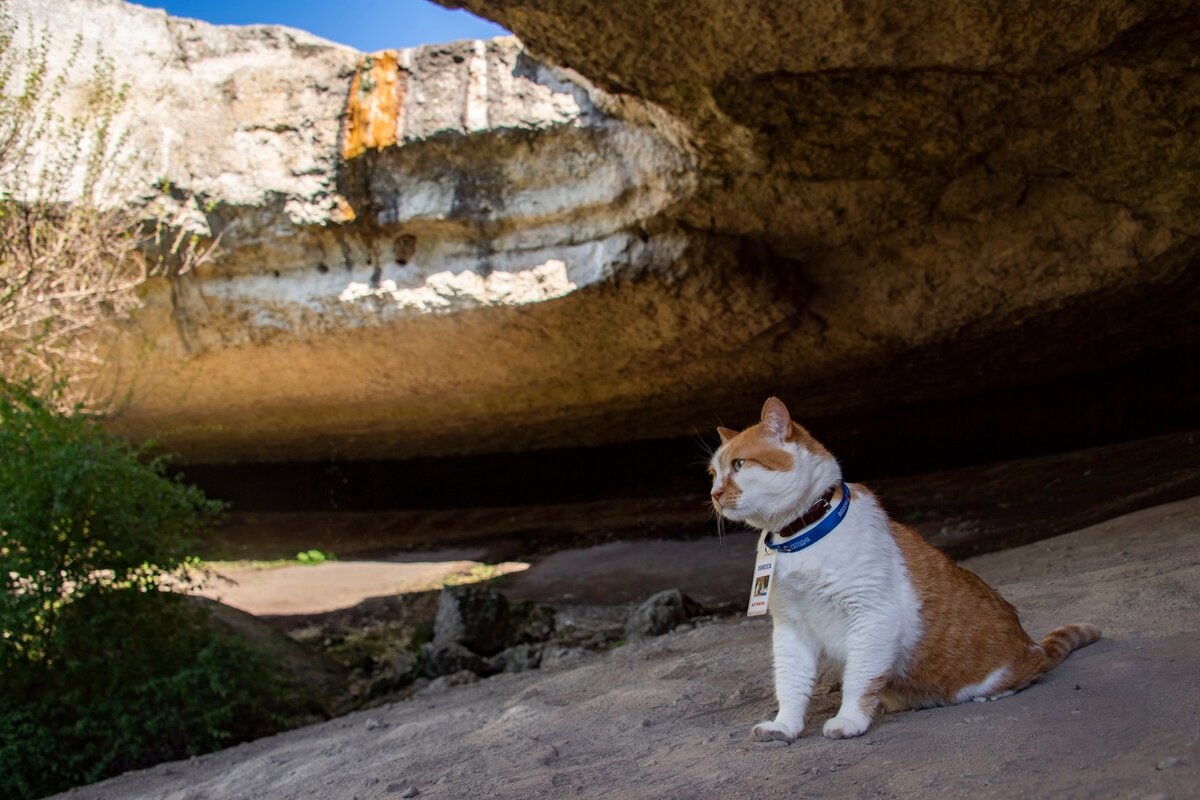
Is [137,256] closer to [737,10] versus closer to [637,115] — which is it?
[637,115]

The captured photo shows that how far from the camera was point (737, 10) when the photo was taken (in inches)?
166

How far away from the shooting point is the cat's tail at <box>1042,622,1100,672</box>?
2.58 meters

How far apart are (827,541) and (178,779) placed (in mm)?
2863

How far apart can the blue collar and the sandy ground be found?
42 centimetres

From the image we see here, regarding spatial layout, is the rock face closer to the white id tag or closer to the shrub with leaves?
the shrub with leaves

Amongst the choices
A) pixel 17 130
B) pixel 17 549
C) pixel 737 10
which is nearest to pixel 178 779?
pixel 17 549

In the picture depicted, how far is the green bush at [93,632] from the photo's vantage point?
461 centimetres

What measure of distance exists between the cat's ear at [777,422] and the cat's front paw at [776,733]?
647mm

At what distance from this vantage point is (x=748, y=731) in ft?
8.30

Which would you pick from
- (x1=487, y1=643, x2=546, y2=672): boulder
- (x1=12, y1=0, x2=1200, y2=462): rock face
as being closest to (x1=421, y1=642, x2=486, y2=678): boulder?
(x1=487, y1=643, x2=546, y2=672): boulder

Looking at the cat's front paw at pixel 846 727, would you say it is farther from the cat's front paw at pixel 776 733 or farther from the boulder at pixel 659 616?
the boulder at pixel 659 616

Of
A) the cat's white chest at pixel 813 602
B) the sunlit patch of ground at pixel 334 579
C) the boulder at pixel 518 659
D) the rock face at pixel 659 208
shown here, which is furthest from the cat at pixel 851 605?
the sunlit patch of ground at pixel 334 579

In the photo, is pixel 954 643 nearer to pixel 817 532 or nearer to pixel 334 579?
pixel 817 532

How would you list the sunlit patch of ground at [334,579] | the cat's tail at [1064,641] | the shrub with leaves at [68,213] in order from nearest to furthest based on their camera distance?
1. the cat's tail at [1064,641]
2. the shrub with leaves at [68,213]
3. the sunlit patch of ground at [334,579]
